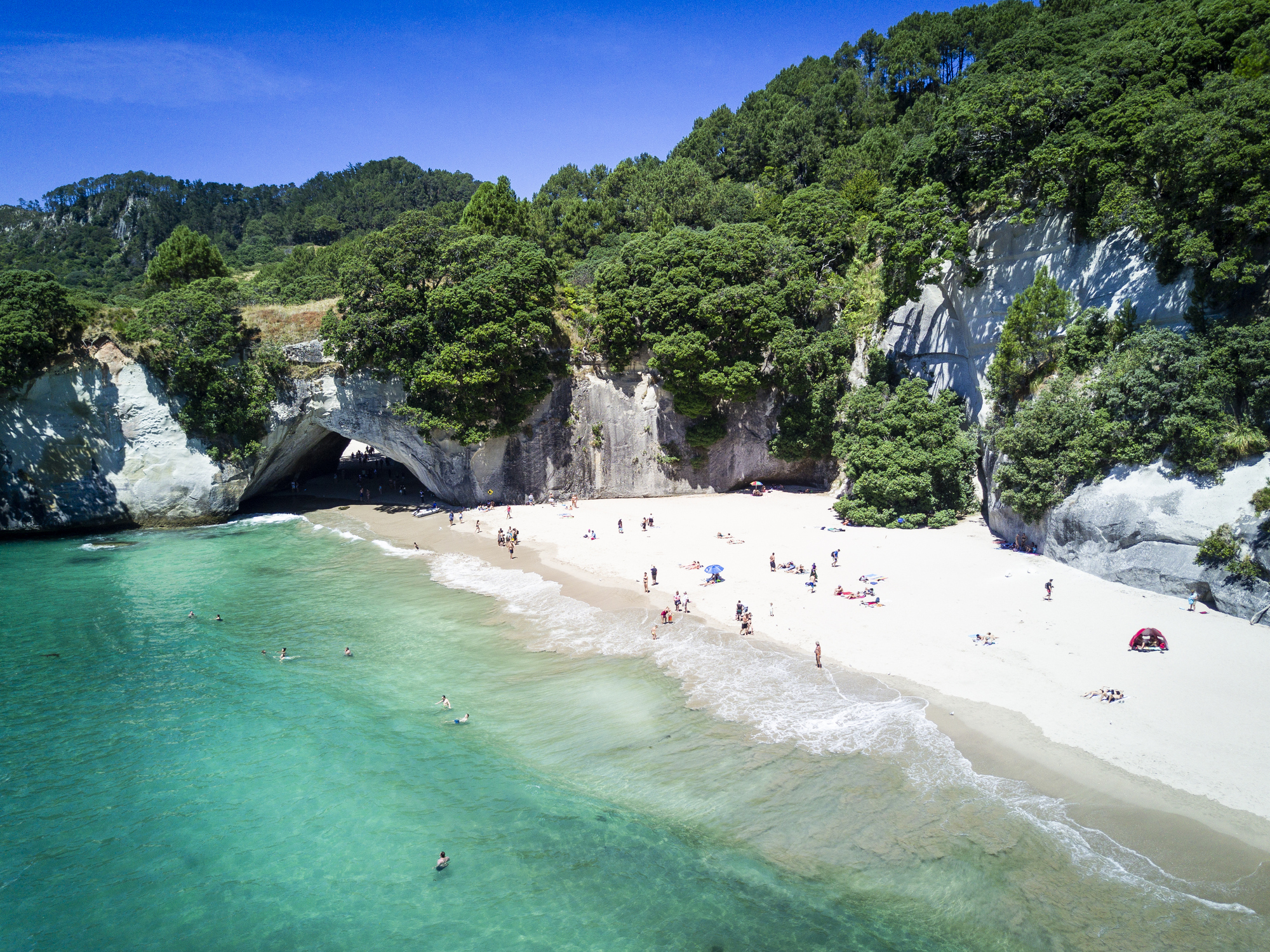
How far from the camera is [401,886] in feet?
42.9

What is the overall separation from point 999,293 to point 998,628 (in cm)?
1834

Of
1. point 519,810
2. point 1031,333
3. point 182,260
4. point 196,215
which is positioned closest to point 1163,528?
point 1031,333

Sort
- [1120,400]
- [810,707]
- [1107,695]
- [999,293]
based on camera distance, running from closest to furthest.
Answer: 1. [1107,695]
2. [810,707]
3. [1120,400]
4. [999,293]

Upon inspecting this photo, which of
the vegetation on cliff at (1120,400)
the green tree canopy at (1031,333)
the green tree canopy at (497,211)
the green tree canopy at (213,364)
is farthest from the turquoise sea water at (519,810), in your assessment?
the green tree canopy at (497,211)

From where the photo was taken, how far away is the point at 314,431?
43719mm

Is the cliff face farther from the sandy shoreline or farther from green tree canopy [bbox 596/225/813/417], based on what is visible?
green tree canopy [bbox 596/225/813/417]

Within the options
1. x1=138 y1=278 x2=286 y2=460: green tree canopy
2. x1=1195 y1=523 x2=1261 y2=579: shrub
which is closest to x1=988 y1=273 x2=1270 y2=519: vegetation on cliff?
x1=1195 y1=523 x2=1261 y2=579: shrub

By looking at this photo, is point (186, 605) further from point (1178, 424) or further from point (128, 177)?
point (128, 177)

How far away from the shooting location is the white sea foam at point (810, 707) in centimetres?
1294

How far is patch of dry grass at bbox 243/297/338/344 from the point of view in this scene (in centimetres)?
4059

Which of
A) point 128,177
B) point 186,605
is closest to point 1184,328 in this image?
point 186,605

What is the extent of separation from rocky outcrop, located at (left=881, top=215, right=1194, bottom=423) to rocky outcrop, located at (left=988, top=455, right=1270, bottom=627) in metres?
7.07

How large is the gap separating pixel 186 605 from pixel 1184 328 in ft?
136

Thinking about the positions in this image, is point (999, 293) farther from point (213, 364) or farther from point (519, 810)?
point (213, 364)
